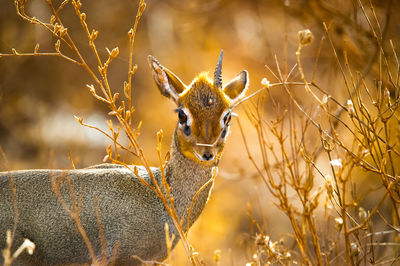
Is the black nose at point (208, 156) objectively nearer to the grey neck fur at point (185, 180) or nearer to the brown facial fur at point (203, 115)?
the brown facial fur at point (203, 115)

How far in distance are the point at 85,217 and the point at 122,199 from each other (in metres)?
0.29

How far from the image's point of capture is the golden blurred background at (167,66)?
7.90m

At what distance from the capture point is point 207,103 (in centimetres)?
407

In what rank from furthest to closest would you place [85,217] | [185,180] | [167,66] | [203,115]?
[167,66] → [185,180] → [203,115] → [85,217]

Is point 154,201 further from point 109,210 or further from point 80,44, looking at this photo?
point 80,44

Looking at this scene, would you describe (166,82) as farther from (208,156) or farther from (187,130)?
(208,156)

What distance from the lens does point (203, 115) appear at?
4.02m

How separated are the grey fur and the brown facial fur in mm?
475

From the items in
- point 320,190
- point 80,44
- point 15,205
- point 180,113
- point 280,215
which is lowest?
point 280,215

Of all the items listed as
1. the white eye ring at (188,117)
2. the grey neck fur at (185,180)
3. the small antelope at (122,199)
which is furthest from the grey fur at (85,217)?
the white eye ring at (188,117)

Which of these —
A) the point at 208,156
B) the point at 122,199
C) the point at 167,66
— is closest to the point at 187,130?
the point at 208,156

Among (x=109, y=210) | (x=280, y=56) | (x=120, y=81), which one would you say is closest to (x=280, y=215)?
(x=280, y=56)

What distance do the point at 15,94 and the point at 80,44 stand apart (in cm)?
177

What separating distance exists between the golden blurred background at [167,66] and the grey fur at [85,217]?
3144 millimetres
